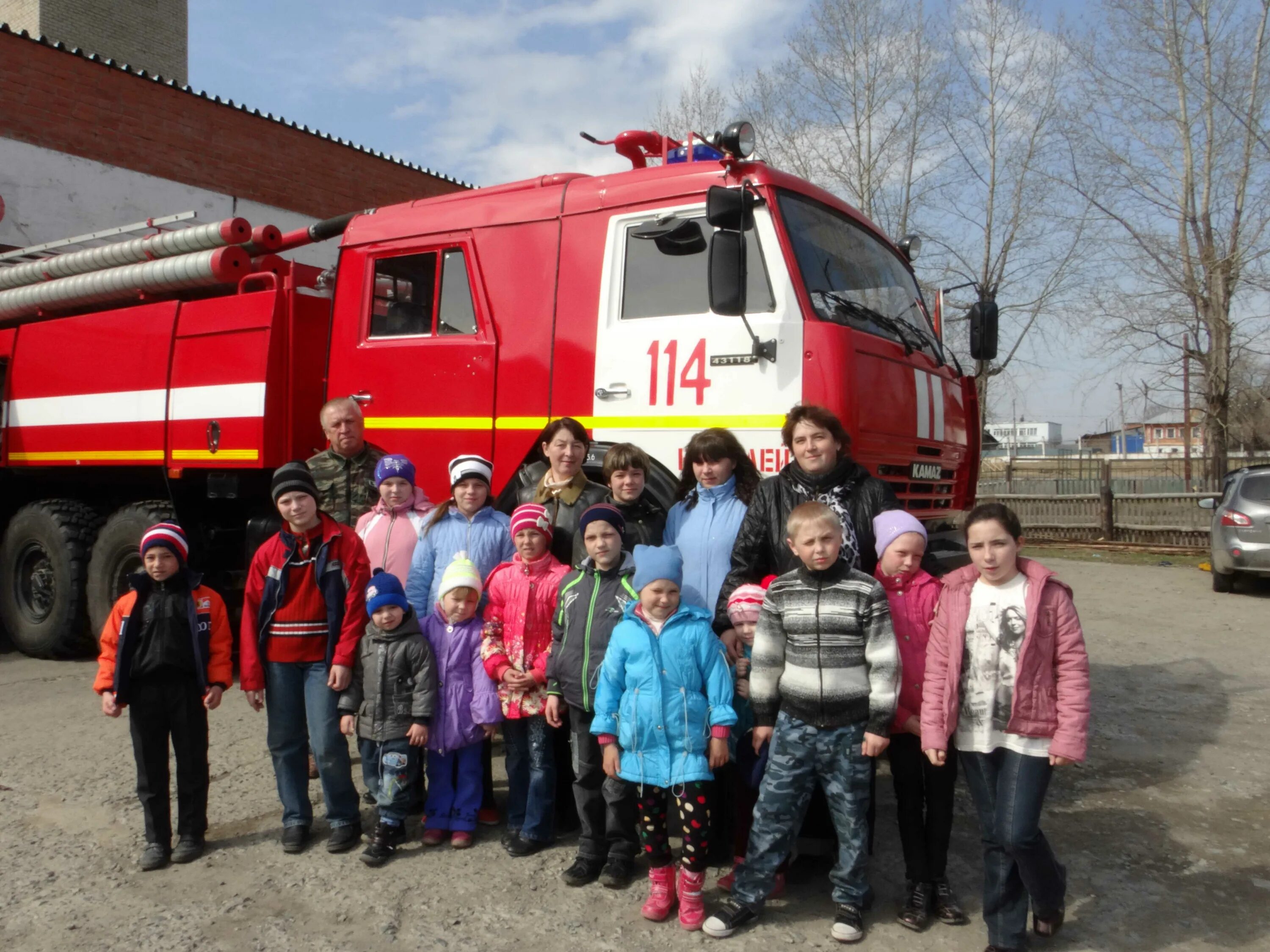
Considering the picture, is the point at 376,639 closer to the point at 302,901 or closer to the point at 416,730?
the point at 416,730

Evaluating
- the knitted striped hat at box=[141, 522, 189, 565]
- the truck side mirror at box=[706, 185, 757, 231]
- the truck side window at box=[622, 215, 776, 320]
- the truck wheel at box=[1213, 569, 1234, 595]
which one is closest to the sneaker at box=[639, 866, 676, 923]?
the knitted striped hat at box=[141, 522, 189, 565]

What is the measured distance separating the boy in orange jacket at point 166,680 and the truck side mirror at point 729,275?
244 centimetres

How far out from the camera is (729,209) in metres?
4.24

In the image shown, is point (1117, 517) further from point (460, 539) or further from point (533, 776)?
point (533, 776)

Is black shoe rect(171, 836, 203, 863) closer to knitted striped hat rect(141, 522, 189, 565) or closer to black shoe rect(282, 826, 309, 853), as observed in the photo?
black shoe rect(282, 826, 309, 853)

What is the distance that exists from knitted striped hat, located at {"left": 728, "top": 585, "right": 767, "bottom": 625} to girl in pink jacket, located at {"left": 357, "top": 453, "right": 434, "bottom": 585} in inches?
60.2

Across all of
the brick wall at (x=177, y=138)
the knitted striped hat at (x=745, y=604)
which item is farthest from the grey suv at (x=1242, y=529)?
the brick wall at (x=177, y=138)

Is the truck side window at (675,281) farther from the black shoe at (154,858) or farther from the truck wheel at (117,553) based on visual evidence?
the truck wheel at (117,553)

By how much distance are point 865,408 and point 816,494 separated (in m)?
0.93

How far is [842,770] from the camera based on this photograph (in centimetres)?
305

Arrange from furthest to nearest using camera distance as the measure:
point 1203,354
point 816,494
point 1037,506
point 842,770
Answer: point 1037,506, point 1203,354, point 816,494, point 842,770

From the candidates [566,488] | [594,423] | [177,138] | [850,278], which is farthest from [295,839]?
[177,138]

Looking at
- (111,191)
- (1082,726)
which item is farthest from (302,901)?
(111,191)

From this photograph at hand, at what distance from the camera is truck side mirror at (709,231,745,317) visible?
166 inches
